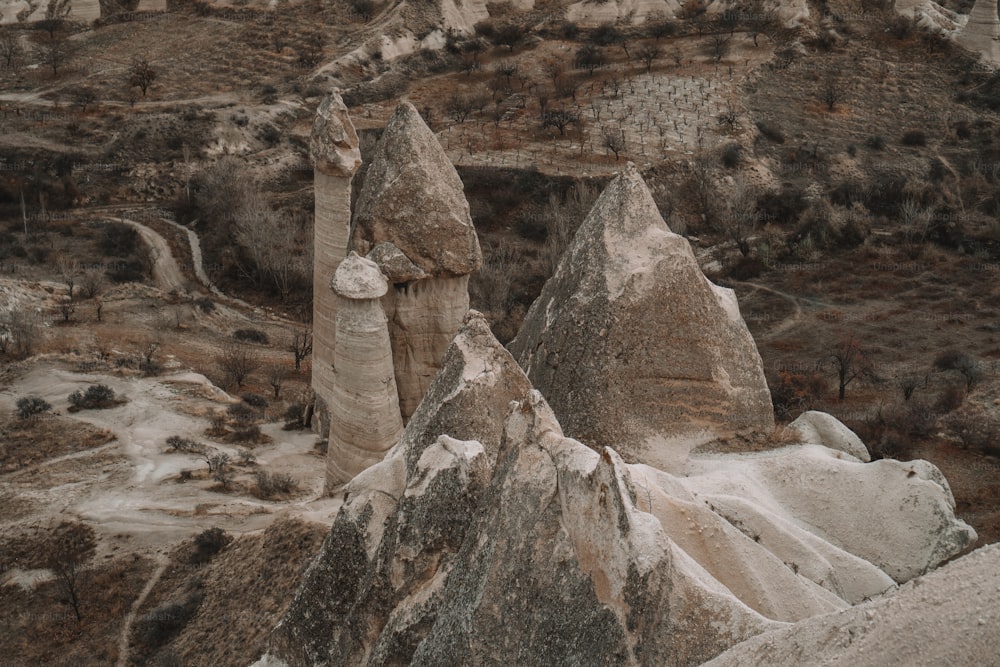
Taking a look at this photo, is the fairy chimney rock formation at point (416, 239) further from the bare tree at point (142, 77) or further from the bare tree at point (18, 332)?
the bare tree at point (142, 77)

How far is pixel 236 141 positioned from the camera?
41.9m

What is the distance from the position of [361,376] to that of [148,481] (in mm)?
6671

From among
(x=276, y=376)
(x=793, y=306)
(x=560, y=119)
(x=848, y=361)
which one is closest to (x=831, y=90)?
(x=560, y=119)

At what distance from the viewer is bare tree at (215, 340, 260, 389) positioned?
2266 centimetres

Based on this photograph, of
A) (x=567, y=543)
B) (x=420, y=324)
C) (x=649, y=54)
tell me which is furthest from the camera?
(x=649, y=54)

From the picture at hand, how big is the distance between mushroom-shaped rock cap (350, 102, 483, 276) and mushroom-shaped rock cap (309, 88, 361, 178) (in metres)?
1.40

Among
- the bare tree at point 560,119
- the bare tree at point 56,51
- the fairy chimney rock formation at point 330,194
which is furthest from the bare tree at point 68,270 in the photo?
the bare tree at point 560,119

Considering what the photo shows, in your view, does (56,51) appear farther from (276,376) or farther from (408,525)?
(408,525)

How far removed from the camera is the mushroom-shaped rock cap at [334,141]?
13.1 m

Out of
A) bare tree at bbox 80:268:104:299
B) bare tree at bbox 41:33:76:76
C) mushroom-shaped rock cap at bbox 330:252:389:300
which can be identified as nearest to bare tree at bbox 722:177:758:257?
bare tree at bbox 80:268:104:299

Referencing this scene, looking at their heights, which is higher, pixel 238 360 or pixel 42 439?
pixel 42 439

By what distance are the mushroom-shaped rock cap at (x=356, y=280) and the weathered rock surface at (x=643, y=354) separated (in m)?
3.12

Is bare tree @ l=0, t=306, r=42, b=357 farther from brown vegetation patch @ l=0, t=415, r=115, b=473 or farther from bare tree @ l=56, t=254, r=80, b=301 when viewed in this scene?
brown vegetation patch @ l=0, t=415, r=115, b=473

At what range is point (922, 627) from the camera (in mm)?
3332
